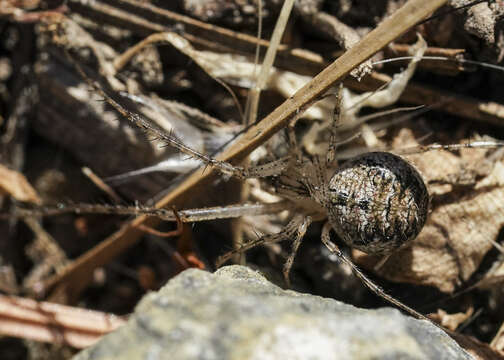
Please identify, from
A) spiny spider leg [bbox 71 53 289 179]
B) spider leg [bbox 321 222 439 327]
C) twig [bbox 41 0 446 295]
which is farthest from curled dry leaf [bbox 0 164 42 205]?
spider leg [bbox 321 222 439 327]

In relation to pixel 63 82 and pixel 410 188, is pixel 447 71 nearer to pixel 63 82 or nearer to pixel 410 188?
A: pixel 410 188

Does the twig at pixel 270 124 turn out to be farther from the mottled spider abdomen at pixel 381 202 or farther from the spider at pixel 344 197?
the mottled spider abdomen at pixel 381 202

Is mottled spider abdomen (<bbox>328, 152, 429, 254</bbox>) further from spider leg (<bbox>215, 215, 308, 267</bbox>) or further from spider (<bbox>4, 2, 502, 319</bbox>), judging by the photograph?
spider leg (<bbox>215, 215, 308, 267</bbox>)

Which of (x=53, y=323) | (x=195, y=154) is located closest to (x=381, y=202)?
(x=195, y=154)

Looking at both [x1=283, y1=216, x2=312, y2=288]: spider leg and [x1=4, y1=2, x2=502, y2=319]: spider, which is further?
[x1=283, y1=216, x2=312, y2=288]: spider leg

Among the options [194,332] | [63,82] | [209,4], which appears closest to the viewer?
[194,332]

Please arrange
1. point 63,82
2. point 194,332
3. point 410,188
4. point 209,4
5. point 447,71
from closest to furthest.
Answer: point 194,332 → point 410,188 → point 447,71 → point 209,4 → point 63,82

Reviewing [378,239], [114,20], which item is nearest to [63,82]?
[114,20]
